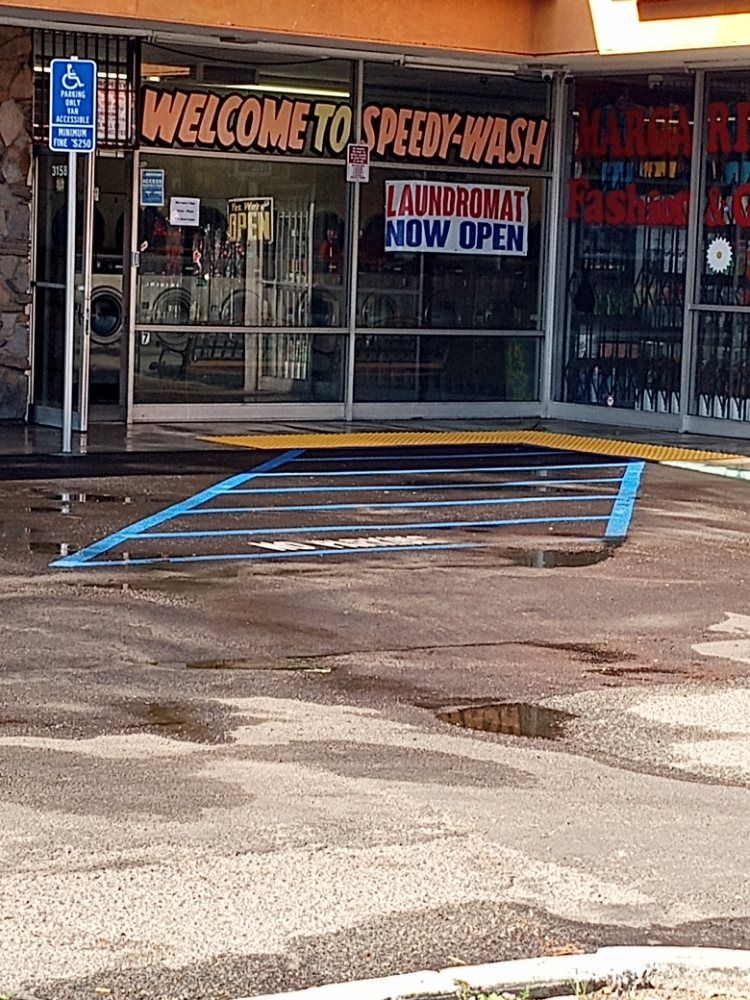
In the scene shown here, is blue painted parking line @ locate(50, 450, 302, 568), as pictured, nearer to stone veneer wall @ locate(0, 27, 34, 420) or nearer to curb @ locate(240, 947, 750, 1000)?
stone veneer wall @ locate(0, 27, 34, 420)

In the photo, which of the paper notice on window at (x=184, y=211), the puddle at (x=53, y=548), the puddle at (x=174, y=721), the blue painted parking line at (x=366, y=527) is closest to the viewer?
the puddle at (x=174, y=721)

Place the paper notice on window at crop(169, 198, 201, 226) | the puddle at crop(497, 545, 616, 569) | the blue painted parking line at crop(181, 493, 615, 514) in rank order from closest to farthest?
the puddle at crop(497, 545, 616, 569), the blue painted parking line at crop(181, 493, 615, 514), the paper notice on window at crop(169, 198, 201, 226)

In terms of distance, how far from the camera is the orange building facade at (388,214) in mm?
18344

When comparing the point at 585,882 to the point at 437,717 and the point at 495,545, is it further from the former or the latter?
the point at 495,545

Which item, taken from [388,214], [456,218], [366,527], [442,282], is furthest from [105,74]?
[366,527]

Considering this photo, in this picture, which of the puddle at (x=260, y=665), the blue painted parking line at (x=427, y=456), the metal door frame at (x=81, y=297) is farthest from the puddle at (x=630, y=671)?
the metal door frame at (x=81, y=297)

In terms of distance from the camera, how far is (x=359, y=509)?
44.5 ft

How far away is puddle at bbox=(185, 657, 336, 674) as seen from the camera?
28.1 feet

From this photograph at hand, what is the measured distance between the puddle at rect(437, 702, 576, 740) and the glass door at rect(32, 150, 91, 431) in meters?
10.4

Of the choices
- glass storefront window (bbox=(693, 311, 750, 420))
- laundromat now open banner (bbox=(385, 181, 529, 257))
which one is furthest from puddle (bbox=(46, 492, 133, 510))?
glass storefront window (bbox=(693, 311, 750, 420))

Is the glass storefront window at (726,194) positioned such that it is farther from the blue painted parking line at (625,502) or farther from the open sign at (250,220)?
the open sign at (250,220)

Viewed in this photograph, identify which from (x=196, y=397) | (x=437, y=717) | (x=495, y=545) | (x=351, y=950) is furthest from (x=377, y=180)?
(x=351, y=950)

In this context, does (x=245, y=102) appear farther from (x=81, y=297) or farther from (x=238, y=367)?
(x=81, y=297)

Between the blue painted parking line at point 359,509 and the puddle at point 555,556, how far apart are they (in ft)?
1.24
